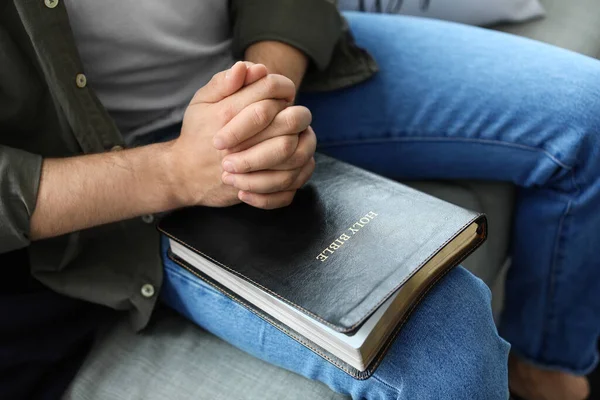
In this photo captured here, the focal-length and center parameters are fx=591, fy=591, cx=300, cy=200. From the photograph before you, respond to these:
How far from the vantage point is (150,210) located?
27.1 inches

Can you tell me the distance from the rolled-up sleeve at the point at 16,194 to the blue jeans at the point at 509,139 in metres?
0.18

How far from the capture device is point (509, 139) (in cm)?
86

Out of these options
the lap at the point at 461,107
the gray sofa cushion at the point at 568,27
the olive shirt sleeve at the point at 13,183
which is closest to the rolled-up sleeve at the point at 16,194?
the olive shirt sleeve at the point at 13,183

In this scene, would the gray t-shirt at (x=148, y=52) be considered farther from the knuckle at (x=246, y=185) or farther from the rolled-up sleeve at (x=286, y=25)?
the knuckle at (x=246, y=185)

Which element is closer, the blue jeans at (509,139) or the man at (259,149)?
the man at (259,149)

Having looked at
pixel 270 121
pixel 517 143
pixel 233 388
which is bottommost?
pixel 233 388

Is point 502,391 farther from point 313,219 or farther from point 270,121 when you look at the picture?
point 270,121

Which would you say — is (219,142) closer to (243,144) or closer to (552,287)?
(243,144)

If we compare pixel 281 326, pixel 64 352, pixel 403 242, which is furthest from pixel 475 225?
pixel 64 352

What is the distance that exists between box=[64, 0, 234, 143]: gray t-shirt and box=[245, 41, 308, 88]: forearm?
60 mm

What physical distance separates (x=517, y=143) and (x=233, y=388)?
1.72 feet

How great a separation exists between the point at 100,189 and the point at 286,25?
14.1 inches

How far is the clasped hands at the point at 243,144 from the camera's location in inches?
25.2

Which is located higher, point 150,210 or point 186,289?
point 150,210
